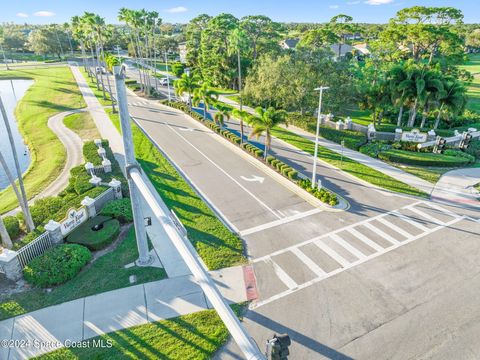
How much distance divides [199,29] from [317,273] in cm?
7865

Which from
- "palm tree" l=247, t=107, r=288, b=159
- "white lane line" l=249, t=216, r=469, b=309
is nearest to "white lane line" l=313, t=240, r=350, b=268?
"white lane line" l=249, t=216, r=469, b=309

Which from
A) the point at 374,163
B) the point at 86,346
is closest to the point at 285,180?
the point at 374,163

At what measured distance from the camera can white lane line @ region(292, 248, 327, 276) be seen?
16391 mm

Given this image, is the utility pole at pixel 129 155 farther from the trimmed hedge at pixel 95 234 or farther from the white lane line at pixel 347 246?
the white lane line at pixel 347 246

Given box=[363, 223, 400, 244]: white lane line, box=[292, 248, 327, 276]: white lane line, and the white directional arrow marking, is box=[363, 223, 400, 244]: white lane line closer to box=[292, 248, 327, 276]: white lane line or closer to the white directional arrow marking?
box=[292, 248, 327, 276]: white lane line

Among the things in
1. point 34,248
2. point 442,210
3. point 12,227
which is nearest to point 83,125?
point 12,227

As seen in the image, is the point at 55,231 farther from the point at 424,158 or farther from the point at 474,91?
the point at 474,91

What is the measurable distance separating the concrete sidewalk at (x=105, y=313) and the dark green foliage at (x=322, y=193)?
31.9ft

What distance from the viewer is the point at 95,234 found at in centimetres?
1853

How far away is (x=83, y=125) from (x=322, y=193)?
33477 mm

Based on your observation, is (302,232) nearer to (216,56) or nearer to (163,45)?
(216,56)

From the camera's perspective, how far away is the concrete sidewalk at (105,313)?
12.8 meters

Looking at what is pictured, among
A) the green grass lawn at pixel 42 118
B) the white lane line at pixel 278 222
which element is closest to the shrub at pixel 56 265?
the white lane line at pixel 278 222

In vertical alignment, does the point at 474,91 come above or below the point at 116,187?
above
